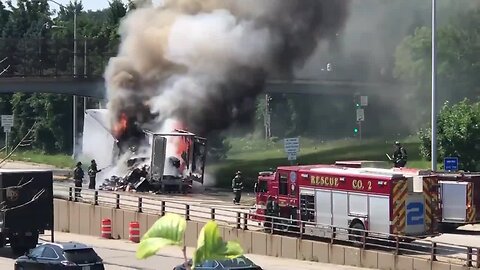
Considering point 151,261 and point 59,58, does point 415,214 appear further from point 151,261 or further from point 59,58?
point 59,58

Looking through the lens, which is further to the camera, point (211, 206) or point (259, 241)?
point (211, 206)

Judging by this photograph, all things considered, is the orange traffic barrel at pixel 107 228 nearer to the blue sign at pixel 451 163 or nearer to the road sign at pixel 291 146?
the road sign at pixel 291 146

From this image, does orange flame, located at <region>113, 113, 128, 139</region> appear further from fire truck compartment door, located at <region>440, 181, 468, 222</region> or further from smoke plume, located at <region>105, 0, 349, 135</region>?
fire truck compartment door, located at <region>440, 181, 468, 222</region>

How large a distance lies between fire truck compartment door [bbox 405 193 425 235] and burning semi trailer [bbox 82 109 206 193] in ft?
54.3

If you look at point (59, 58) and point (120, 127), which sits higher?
point (59, 58)

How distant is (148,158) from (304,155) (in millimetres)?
22899

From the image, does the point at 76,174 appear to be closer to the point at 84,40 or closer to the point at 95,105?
the point at 84,40

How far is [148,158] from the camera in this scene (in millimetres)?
43188

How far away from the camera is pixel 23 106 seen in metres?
88.2

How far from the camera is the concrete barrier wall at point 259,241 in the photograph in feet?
81.5

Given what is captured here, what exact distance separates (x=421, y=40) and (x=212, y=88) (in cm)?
2330

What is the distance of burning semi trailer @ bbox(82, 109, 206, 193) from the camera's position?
1646 inches

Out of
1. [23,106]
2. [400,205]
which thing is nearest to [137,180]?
[400,205]

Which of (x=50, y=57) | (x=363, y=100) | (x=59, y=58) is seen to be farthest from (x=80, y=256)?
(x=59, y=58)
